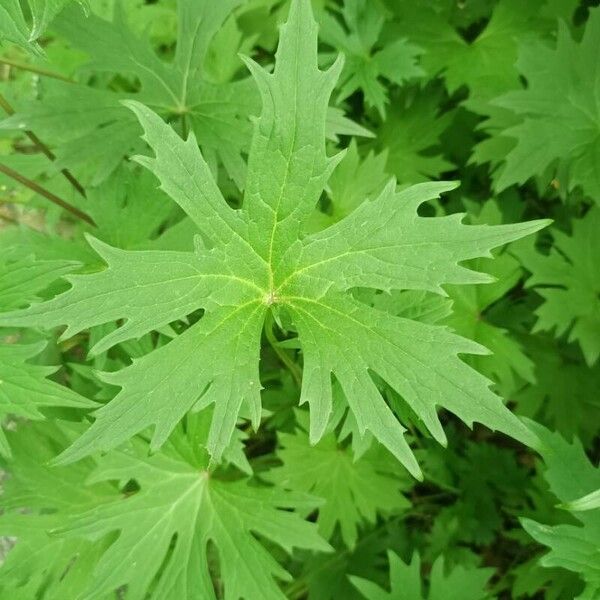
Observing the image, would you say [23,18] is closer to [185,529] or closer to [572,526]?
[185,529]

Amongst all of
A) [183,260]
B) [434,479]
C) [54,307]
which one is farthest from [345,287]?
[434,479]

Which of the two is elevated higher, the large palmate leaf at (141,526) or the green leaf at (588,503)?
the green leaf at (588,503)

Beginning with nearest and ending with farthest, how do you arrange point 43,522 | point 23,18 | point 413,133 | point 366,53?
1. point 23,18
2. point 43,522
3. point 366,53
4. point 413,133

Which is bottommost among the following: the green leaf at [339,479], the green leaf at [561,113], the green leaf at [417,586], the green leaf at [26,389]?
the green leaf at [417,586]

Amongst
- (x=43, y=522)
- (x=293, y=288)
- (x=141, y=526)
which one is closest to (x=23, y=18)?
(x=293, y=288)

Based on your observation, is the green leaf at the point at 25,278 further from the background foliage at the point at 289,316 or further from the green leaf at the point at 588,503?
the green leaf at the point at 588,503

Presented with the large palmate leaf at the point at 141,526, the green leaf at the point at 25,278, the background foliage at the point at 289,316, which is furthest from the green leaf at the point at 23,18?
the large palmate leaf at the point at 141,526

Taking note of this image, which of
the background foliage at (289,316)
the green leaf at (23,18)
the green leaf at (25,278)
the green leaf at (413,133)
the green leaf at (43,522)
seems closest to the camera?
the green leaf at (23,18)
